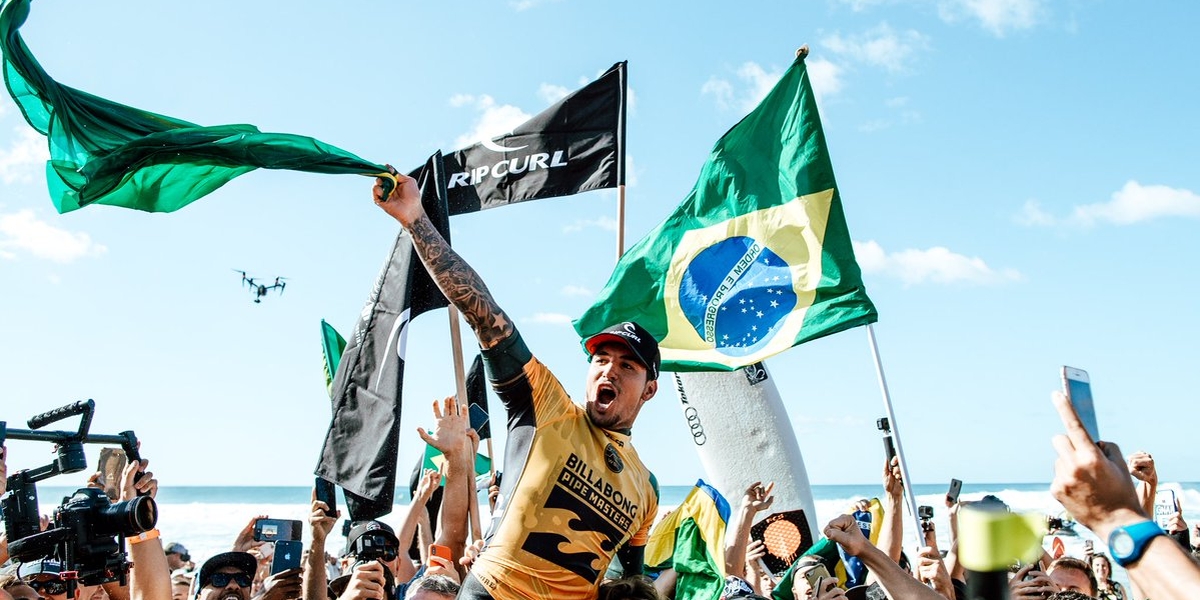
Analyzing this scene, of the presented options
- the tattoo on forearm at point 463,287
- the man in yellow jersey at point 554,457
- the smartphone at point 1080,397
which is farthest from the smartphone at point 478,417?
the smartphone at point 1080,397

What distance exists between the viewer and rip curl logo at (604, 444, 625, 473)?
12.4 ft

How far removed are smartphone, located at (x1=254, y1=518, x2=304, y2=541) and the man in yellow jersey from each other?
13.8 ft

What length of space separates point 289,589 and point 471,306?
2.07 m

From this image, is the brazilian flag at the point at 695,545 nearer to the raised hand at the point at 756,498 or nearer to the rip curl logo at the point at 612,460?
the raised hand at the point at 756,498

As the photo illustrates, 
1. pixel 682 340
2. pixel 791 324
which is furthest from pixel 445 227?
pixel 791 324

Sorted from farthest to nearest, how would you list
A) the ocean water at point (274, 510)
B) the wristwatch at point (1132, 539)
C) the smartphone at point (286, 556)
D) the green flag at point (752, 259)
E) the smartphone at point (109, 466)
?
the ocean water at point (274, 510)
the green flag at point (752, 259)
the smartphone at point (286, 556)
the smartphone at point (109, 466)
the wristwatch at point (1132, 539)

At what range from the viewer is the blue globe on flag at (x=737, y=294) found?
23.6ft

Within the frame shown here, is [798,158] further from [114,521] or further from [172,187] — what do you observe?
[114,521]

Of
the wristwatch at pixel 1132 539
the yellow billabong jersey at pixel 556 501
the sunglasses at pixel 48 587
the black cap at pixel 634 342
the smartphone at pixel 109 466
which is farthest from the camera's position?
the smartphone at pixel 109 466

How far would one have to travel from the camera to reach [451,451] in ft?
14.9

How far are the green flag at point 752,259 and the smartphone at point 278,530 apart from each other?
8.13 feet

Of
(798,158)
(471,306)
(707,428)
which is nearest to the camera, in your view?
(471,306)

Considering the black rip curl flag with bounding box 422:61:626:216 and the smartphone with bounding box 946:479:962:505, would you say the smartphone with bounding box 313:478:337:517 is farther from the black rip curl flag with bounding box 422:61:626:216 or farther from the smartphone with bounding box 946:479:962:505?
the smartphone with bounding box 946:479:962:505

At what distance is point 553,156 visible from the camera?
8359mm
